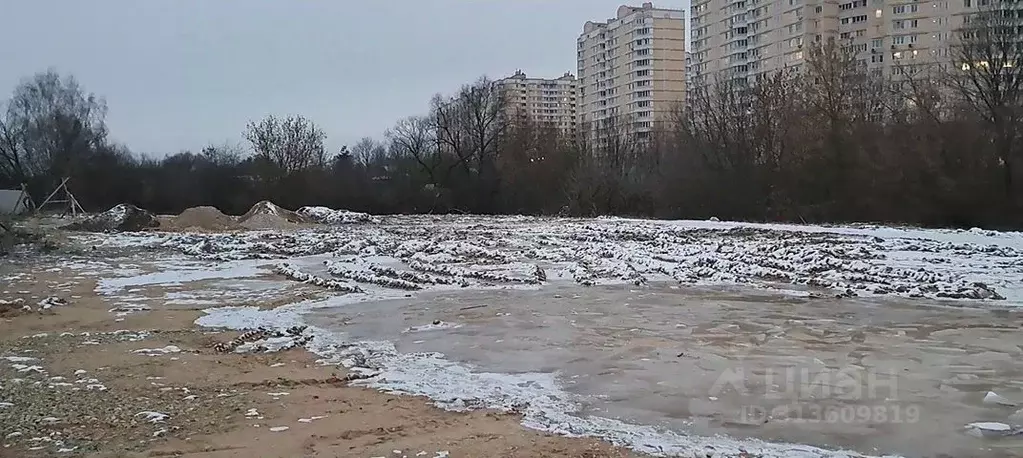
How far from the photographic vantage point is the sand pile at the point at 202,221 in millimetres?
35562

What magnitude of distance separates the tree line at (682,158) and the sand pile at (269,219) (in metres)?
13.7

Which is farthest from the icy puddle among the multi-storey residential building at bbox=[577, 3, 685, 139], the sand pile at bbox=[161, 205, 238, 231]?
the multi-storey residential building at bbox=[577, 3, 685, 139]

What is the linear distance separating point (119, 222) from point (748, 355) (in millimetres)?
31151

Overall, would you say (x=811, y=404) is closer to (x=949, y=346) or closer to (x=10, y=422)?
(x=949, y=346)

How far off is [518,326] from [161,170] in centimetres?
4935

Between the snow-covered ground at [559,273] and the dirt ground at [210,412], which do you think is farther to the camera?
the snow-covered ground at [559,273]

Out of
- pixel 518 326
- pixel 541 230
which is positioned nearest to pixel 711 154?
pixel 541 230

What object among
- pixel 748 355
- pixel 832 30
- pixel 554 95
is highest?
pixel 554 95

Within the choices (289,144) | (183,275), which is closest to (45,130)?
(289,144)

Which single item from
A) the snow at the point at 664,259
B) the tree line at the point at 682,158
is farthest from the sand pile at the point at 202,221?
the tree line at the point at 682,158

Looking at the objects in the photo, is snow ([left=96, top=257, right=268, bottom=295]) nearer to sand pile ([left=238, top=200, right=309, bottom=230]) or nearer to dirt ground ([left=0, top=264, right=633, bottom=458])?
dirt ground ([left=0, top=264, right=633, bottom=458])

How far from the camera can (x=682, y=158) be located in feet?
136

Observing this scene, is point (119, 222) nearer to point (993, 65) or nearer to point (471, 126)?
point (471, 126)

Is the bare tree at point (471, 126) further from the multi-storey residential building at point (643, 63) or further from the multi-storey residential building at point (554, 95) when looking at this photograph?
the multi-storey residential building at point (554, 95)
